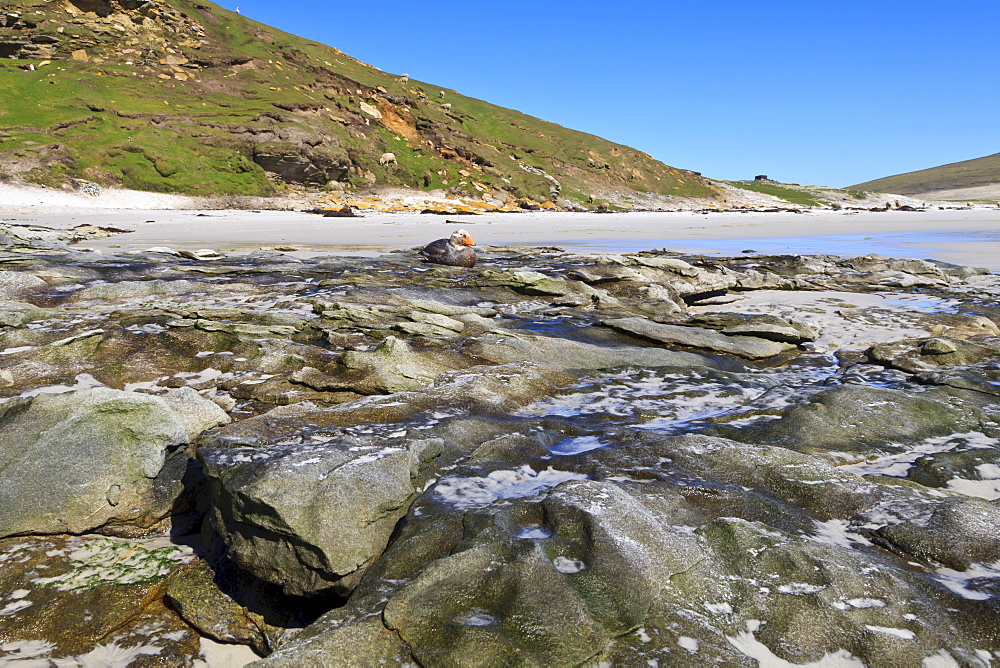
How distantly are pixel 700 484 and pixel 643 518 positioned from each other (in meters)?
0.84

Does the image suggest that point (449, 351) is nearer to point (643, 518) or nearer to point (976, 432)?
point (643, 518)

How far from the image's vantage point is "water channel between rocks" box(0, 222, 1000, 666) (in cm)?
273

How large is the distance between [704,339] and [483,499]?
5.58 m

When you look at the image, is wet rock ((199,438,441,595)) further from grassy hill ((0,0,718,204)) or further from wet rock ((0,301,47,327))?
grassy hill ((0,0,718,204))

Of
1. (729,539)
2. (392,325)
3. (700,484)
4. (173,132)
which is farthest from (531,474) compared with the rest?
(173,132)

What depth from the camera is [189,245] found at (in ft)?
70.0

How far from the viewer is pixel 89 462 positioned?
4156 mm

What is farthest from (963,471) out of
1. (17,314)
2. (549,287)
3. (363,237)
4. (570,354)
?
(363,237)

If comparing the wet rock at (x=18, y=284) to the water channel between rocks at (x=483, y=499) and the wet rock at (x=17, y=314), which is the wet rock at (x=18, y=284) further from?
the water channel between rocks at (x=483, y=499)

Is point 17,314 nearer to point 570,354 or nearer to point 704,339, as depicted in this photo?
point 570,354

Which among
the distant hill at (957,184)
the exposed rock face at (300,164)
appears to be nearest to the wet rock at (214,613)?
the exposed rock face at (300,164)

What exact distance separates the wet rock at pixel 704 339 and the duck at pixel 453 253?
318 inches

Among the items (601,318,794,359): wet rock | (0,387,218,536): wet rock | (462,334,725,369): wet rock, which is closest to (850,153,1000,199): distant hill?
(601,318,794,359): wet rock

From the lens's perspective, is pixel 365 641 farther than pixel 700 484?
No
